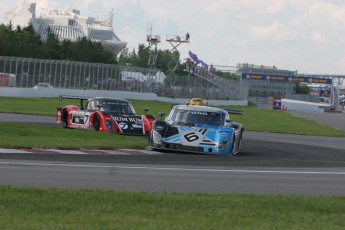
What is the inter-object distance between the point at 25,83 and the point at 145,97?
18594 millimetres

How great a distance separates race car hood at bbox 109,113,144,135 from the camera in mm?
29906

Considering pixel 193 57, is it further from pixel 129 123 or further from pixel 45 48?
pixel 129 123

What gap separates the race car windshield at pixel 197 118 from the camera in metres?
25.4

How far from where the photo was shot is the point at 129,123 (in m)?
30.0

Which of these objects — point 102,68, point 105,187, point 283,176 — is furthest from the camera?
point 102,68

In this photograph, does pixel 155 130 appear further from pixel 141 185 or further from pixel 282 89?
pixel 282 89

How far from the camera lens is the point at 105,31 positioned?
19900 centimetres

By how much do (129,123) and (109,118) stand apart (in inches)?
28.3

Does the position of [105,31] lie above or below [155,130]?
above

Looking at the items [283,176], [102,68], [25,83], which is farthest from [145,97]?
[283,176]

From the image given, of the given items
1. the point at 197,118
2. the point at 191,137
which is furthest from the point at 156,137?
the point at 197,118

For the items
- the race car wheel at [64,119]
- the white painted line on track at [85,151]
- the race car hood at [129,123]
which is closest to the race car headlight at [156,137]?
the white painted line on track at [85,151]

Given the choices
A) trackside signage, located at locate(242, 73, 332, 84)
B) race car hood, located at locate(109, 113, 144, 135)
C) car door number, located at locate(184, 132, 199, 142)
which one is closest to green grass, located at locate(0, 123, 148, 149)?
race car hood, located at locate(109, 113, 144, 135)

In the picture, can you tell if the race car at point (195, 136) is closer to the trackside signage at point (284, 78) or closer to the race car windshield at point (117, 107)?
the race car windshield at point (117, 107)
